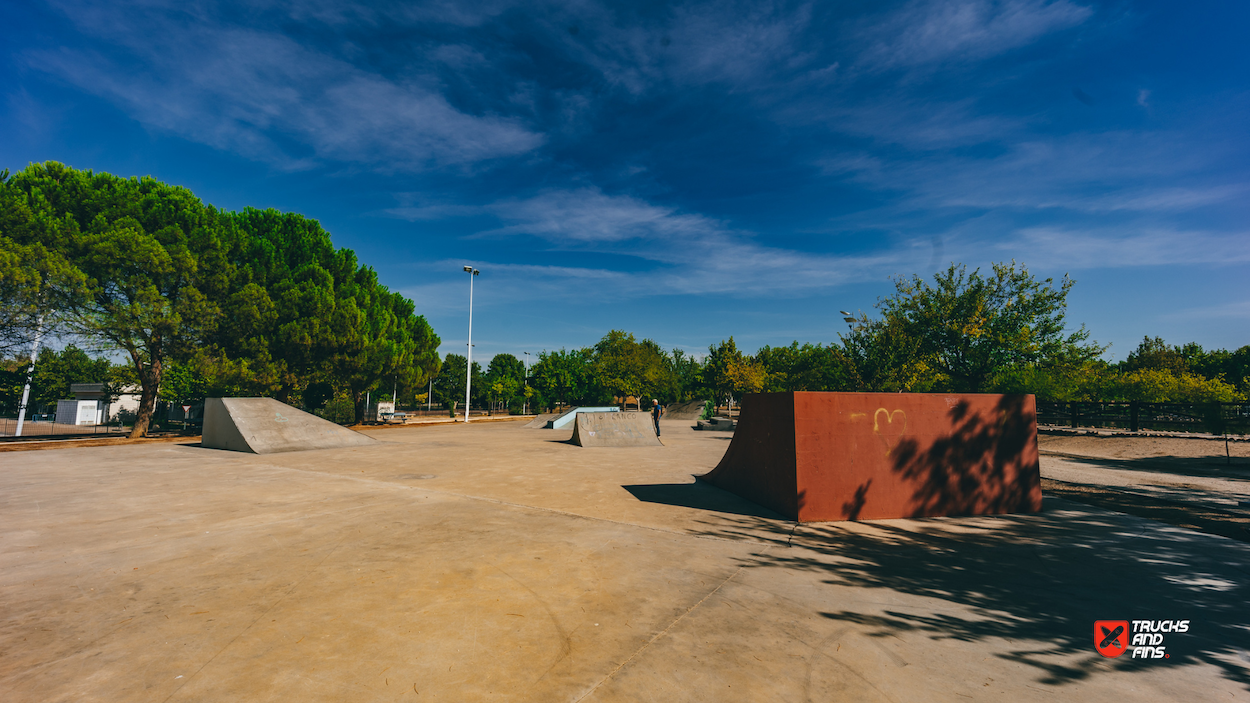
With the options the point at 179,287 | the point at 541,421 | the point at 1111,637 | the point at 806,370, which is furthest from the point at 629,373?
the point at 1111,637

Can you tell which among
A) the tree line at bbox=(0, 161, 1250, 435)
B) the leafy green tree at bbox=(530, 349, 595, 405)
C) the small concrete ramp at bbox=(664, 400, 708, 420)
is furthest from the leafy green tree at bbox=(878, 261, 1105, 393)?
the leafy green tree at bbox=(530, 349, 595, 405)

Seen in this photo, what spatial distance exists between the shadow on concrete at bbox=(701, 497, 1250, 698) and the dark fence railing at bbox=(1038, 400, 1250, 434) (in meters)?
23.1

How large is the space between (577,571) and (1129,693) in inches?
160

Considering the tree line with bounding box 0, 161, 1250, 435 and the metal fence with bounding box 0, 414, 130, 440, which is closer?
the tree line with bounding box 0, 161, 1250, 435

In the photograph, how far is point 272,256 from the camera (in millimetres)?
23969

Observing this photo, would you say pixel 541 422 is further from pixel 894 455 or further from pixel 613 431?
pixel 894 455

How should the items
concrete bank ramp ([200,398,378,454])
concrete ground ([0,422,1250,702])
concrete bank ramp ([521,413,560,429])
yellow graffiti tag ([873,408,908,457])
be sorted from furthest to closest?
1. concrete bank ramp ([521,413,560,429])
2. concrete bank ramp ([200,398,378,454])
3. yellow graffiti tag ([873,408,908,457])
4. concrete ground ([0,422,1250,702])

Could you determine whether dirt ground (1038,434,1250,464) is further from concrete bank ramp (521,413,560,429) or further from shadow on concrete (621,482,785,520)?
concrete bank ramp (521,413,560,429)

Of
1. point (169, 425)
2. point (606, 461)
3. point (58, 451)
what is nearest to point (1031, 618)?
point (606, 461)

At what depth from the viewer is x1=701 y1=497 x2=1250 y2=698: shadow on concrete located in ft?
11.3

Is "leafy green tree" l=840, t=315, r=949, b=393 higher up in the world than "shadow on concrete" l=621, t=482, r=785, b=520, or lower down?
higher up

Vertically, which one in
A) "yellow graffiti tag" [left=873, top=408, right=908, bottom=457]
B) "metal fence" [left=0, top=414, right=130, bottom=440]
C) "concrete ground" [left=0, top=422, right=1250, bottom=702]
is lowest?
"metal fence" [left=0, top=414, right=130, bottom=440]

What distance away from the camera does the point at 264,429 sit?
15852 millimetres

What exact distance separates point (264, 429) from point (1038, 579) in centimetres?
1962
